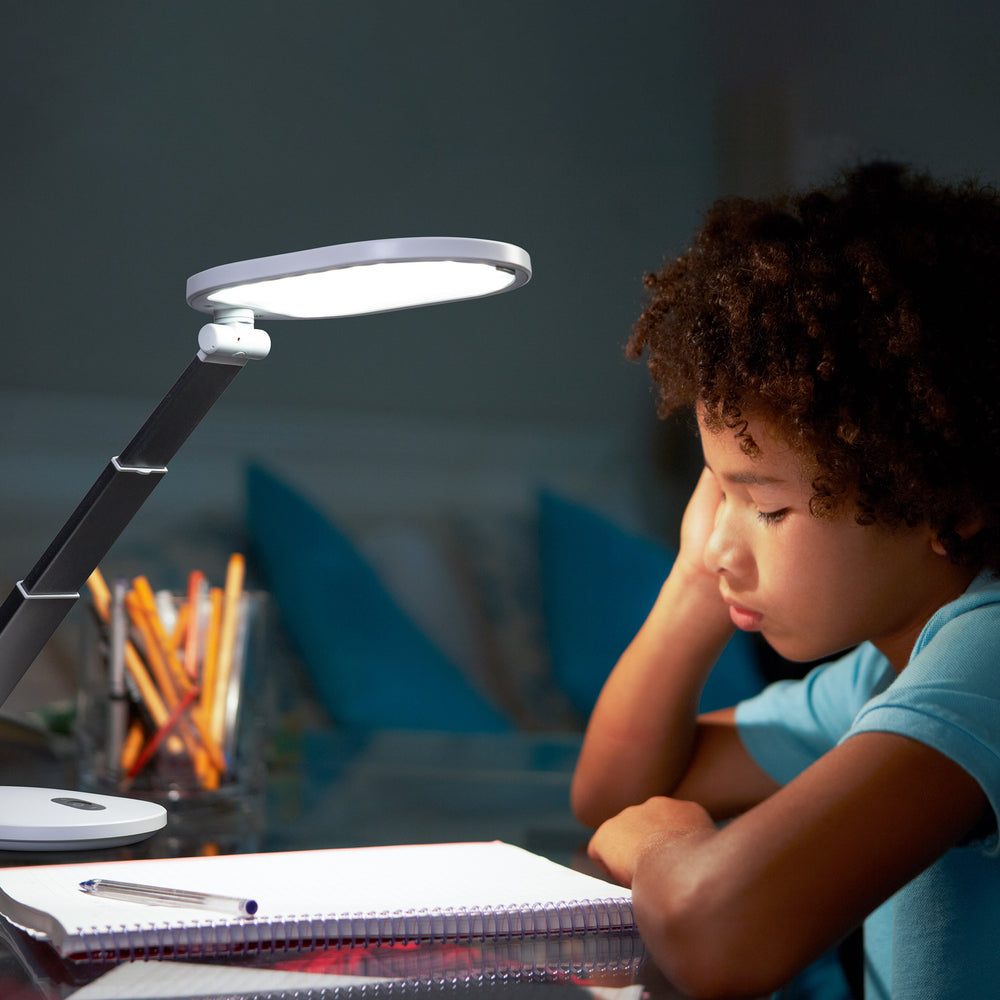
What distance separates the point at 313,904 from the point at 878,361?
A: 0.44 metres

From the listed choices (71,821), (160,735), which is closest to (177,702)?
(160,735)

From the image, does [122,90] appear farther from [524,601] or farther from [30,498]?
[524,601]

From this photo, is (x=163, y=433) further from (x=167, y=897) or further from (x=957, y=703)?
(x=957, y=703)

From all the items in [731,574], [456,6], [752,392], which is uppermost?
[456,6]

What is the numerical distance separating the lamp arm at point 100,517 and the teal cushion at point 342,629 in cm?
63

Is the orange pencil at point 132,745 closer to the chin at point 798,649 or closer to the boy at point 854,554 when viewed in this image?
the boy at point 854,554

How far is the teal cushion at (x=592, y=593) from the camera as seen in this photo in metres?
1.39

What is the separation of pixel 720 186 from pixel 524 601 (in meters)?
0.62

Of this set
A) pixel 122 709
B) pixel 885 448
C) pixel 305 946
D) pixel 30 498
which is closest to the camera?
pixel 305 946

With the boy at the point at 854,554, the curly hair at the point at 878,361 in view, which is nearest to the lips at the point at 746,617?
the boy at the point at 854,554

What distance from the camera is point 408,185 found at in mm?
1446

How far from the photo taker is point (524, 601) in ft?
4.80

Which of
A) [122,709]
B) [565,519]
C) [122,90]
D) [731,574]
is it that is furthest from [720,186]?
[122,709]

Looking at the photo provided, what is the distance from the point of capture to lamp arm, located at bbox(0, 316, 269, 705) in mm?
716
